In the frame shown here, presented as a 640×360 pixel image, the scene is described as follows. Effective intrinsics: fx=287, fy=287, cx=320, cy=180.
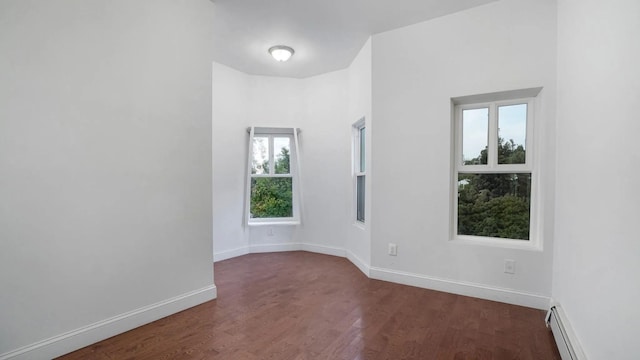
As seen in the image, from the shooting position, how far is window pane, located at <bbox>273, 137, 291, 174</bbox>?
4.80 meters

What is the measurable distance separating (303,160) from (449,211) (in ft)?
8.14

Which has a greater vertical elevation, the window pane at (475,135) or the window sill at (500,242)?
the window pane at (475,135)

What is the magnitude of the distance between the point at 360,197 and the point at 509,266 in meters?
1.99

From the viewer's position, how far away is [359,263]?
3.78m

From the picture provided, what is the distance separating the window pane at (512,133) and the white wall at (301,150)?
1989mm

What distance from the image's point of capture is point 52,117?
5.96ft

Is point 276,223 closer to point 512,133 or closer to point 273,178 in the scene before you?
point 273,178

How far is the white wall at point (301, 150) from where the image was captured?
425cm

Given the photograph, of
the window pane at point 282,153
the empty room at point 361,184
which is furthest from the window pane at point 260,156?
the empty room at point 361,184

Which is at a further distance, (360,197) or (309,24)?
(360,197)

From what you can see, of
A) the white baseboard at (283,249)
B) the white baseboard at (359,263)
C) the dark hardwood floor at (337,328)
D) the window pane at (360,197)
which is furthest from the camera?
the white baseboard at (283,249)

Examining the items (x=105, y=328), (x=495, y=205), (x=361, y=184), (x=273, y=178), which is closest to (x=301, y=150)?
(x=273, y=178)

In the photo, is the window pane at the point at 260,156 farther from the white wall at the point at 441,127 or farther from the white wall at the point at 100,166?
the white wall at the point at 441,127

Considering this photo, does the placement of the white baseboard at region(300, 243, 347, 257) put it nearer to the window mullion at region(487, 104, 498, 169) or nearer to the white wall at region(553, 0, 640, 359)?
the window mullion at region(487, 104, 498, 169)
